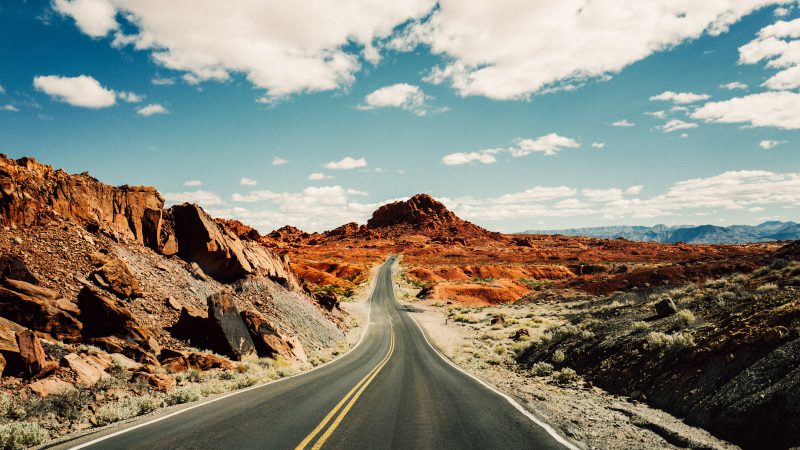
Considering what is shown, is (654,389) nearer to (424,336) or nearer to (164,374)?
(164,374)

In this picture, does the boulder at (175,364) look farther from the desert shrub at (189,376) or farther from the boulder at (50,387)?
the boulder at (50,387)

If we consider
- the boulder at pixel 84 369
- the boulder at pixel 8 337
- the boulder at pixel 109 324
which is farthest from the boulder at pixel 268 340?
the boulder at pixel 8 337

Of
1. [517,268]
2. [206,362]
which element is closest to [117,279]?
[206,362]

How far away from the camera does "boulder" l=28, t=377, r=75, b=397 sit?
8.72 meters

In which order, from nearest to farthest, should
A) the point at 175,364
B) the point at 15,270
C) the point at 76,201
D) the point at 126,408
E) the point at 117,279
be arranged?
1. the point at 126,408
2. the point at 15,270
3. the point at 175,364
4. the point at 117,279
5. the point at 76,201

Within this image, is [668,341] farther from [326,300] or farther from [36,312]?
[326,300]

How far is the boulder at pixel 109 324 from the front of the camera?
42.0 feet

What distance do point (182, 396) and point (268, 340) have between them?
868 centimetres

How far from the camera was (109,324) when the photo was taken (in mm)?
13117

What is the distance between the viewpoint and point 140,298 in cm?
1628

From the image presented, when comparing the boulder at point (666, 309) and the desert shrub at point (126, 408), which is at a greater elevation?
the desert shrub at point (126, 408)

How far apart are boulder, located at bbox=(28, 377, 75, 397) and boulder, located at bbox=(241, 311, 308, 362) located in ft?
30.9

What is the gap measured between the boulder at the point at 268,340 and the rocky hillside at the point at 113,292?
0.07m

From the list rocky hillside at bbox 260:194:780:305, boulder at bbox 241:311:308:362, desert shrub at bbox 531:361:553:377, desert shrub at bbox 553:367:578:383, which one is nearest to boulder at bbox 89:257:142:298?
boulder at bbox 241:311:308:362
